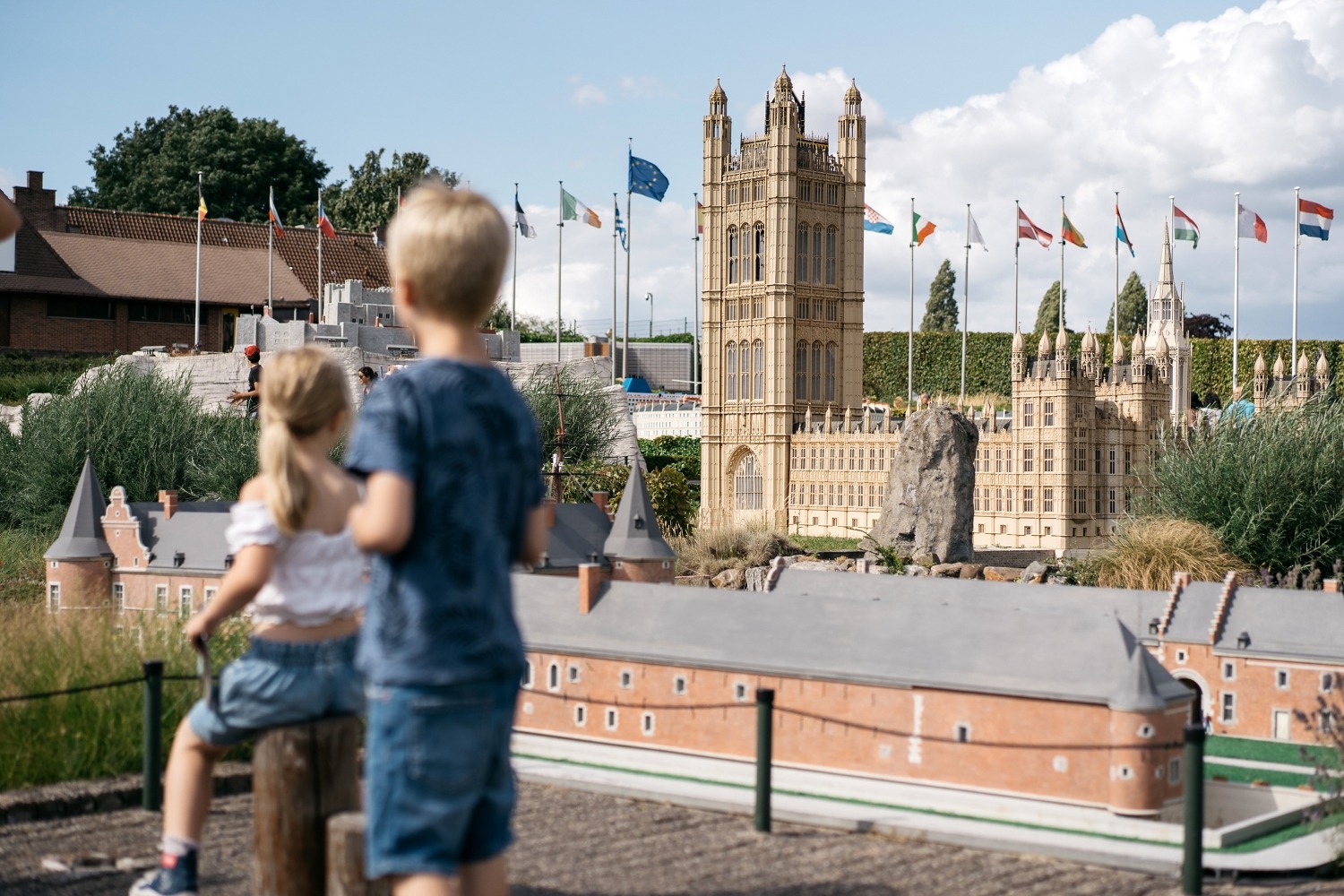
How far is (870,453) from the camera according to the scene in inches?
2032

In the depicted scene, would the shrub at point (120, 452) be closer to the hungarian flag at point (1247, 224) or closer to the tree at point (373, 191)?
the hungarian flag at point (1247, 224)

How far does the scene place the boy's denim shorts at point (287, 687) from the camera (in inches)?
267

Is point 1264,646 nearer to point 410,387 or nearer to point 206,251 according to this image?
point 410,387

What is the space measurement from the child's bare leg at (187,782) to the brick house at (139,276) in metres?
61.3

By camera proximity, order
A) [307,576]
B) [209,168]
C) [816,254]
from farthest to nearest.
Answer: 1. [209,168]
2. [816,254]
3. [307,576]

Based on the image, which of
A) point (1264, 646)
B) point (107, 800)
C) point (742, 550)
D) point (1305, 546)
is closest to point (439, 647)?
point (107, 800)

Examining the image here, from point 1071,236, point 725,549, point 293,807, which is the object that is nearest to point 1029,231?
point 1071,236

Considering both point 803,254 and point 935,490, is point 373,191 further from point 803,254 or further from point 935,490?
point 935,490

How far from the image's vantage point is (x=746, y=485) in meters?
55.8

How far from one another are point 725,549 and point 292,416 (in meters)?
32.4

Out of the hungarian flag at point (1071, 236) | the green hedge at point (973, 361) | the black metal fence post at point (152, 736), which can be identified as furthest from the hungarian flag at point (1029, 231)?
the black metal fence post at point (152, 736)

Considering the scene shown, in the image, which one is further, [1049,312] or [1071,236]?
[1049,312]

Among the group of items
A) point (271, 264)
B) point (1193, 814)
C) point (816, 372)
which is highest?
point (271, 264)

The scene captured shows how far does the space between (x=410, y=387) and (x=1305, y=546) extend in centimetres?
3023
